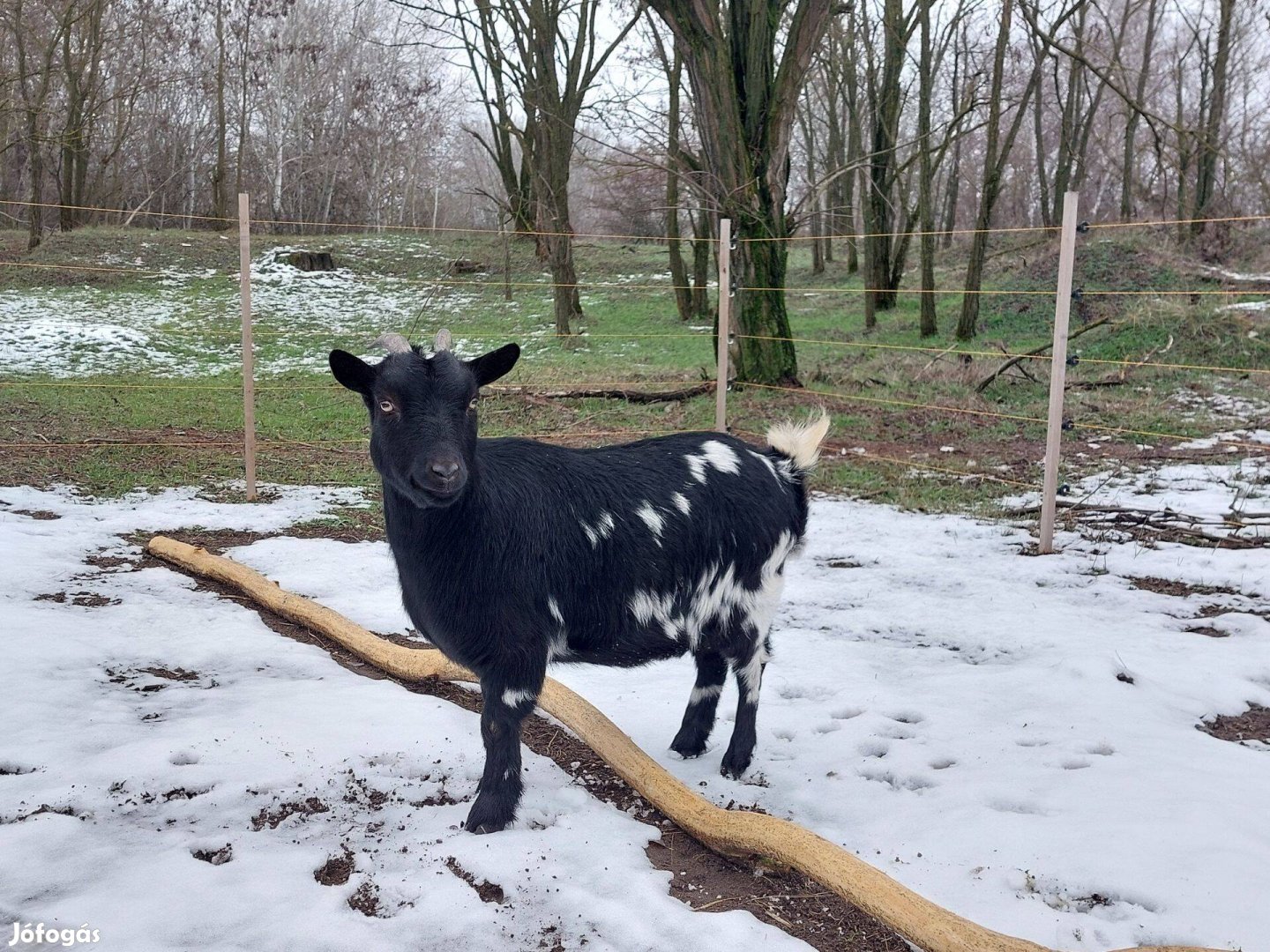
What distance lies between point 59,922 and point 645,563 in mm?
2114

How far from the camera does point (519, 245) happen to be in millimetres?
26000

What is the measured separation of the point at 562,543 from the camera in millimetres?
3496

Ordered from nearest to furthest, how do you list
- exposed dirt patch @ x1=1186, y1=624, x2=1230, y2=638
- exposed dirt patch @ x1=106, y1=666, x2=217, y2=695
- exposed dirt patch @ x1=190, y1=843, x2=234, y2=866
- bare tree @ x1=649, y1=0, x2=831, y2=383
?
exposed dirt patch @ x1=190, y1=843, x2=234, y2=866 < exposed dirt patch @ x1=106, y1=666, x2=217, y2=695 < exposed dirt patch @ x1=1186, y1=624, x2=1230, y2=638 < bare tree @ x1=649, y1=0, x2=831, y2=383

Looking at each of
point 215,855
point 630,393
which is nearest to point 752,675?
point 215,855

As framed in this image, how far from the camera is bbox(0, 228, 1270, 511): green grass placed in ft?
30.1

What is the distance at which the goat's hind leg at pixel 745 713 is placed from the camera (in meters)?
3.79

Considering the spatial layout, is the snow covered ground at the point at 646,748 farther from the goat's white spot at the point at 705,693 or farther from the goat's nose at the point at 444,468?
the goat's nose at the point at 444,468

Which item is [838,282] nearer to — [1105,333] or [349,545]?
[1105,333]

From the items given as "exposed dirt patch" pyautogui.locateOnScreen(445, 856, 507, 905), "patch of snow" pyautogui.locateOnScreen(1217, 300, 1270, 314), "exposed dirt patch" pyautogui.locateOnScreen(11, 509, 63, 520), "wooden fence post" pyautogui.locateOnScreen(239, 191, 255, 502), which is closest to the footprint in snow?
"exposed dirt patch" pyautogui.locateOnScreen(445, 856, 507, 905)

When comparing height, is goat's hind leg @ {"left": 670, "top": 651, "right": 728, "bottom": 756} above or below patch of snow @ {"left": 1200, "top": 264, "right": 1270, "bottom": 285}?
below

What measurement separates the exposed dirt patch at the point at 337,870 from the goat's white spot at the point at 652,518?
60.7 inches

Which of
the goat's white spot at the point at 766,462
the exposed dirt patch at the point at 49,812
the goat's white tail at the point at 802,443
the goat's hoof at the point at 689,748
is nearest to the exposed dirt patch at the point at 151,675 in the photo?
the exposed dirt patch at the point at 49,812

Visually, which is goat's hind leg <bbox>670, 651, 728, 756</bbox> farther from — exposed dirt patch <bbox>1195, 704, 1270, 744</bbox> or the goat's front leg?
exposed dirt patch <bbox>1195, 704, 1270, 744</bbox>

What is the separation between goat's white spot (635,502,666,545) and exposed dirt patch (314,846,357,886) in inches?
60.7
